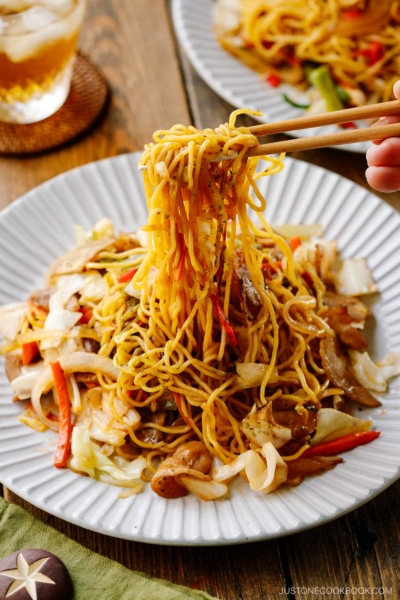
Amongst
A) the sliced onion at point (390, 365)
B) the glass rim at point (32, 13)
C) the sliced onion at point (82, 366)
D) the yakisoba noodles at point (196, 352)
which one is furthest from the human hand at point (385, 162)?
the glass rim at point (32, 13)

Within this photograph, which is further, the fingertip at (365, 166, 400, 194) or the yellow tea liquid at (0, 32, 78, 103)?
the yellow tea liquid at (0, 32, 78, 103)

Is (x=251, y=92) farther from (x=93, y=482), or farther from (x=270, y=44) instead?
(x=93, y=482)

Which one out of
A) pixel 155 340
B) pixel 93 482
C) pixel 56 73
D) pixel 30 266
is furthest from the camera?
pixel 56 73

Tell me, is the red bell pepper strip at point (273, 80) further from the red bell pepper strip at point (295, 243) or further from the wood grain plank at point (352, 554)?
the wood grain plank at point (352, 554)

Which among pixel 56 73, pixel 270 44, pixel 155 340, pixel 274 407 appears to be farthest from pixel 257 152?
pixel 270 44

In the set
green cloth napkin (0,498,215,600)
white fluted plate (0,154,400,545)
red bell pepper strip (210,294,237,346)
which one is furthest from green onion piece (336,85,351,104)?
green cloth napkin (0,498,215,600)

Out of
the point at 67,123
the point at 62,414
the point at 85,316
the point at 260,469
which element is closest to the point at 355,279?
the point at 260,469

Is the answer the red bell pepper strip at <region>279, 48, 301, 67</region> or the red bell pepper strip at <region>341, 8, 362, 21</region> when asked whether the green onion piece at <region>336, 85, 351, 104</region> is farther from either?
the red bell pepper strip at <region>341, 8, 362, 21</region>
